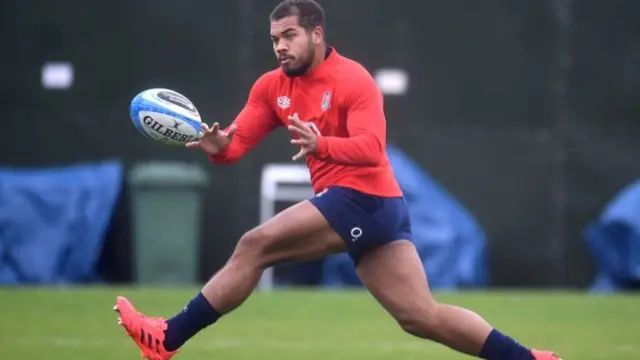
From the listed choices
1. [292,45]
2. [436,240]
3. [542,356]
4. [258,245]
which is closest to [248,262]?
[258,245]

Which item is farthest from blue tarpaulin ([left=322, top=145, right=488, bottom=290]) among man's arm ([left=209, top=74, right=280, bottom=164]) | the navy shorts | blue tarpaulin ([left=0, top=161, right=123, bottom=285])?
the navy shorts

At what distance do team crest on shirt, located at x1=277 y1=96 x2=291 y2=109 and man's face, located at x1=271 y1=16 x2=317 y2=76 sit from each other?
18cm

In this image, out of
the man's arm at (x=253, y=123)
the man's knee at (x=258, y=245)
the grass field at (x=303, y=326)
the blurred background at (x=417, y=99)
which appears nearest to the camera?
the man's knee at (x=258, y=245)

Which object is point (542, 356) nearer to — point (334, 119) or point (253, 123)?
point (334, 119)

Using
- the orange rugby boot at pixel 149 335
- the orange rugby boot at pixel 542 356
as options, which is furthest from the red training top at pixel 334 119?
the orange rugby boot at pixel 542 356

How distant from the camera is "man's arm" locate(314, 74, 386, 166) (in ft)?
22.5

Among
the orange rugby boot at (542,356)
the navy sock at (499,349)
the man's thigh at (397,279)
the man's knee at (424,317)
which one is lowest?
the orange rugby boot at (542,356)

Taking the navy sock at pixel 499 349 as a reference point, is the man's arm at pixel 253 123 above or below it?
above

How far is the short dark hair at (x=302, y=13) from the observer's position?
729cm

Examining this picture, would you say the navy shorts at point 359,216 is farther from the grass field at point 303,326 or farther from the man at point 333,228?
the grass field at point 303,326

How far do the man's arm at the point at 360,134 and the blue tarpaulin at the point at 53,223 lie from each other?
344 inches

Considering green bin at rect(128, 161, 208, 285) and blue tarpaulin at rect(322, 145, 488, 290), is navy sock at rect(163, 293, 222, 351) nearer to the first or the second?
blue tarpaulin at rect(322, 145, 488, 290)

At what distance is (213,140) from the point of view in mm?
7383

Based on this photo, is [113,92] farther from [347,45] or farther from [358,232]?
[358,232]
